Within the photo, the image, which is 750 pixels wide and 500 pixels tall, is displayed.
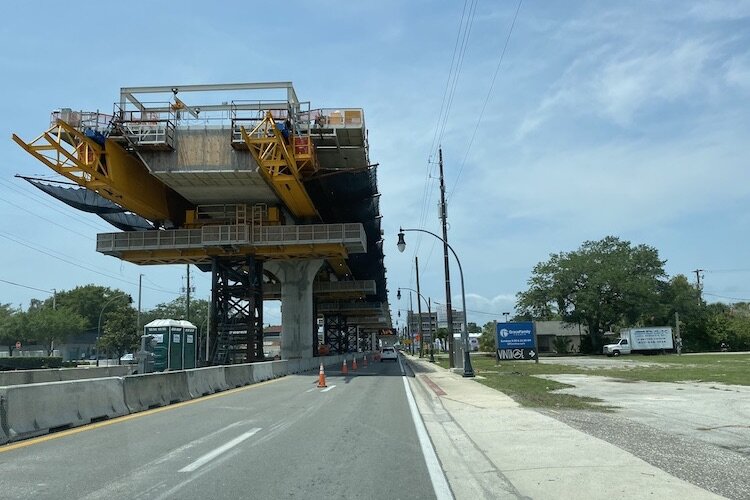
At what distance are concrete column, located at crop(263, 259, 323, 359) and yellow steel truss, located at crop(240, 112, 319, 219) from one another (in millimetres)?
13035

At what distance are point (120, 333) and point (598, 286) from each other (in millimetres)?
61560

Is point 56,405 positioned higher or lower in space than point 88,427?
higher

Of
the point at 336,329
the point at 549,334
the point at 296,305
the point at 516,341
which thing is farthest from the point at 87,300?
the point at 516,341

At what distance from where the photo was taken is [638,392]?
63.0 ft

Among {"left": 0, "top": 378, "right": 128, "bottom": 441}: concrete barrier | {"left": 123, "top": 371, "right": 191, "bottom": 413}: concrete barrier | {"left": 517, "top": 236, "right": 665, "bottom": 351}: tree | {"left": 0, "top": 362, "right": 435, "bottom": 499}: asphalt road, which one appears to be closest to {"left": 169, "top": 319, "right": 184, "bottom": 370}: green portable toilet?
{"left": 123, "top": 371, "right": 191, "bottom": 413}: concrete barrier

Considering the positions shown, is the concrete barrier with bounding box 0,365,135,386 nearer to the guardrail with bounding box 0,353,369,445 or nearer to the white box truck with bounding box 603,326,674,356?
the guardrail with bounding box 0,353,369,445

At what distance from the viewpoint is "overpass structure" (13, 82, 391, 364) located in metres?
36.9

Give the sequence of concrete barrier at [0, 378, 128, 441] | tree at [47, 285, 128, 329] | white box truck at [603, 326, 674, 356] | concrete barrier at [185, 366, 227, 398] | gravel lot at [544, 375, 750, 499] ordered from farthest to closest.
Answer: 1. tree at [47, 285, 128, 329]
2. white box truck at [603, 326, 674, 356]
3. concrete barrier at [185, 366, 227, 398]
4. concrete barrier at [0, 378, 128, 441]
5. gravel lot at [544, 375, 750, 499]

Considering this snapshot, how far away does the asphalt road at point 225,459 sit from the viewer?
265 inches

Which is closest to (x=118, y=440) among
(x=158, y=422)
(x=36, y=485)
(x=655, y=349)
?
(x=158, y=422)

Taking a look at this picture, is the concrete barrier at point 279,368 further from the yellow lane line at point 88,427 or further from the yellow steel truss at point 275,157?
the yellow lane line at point 88,427

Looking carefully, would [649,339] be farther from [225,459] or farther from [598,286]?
[225,459]

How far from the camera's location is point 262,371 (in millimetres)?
29766

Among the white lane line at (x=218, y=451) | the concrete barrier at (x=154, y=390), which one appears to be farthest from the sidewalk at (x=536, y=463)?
the concrete barrier at (x=154, y=390)
